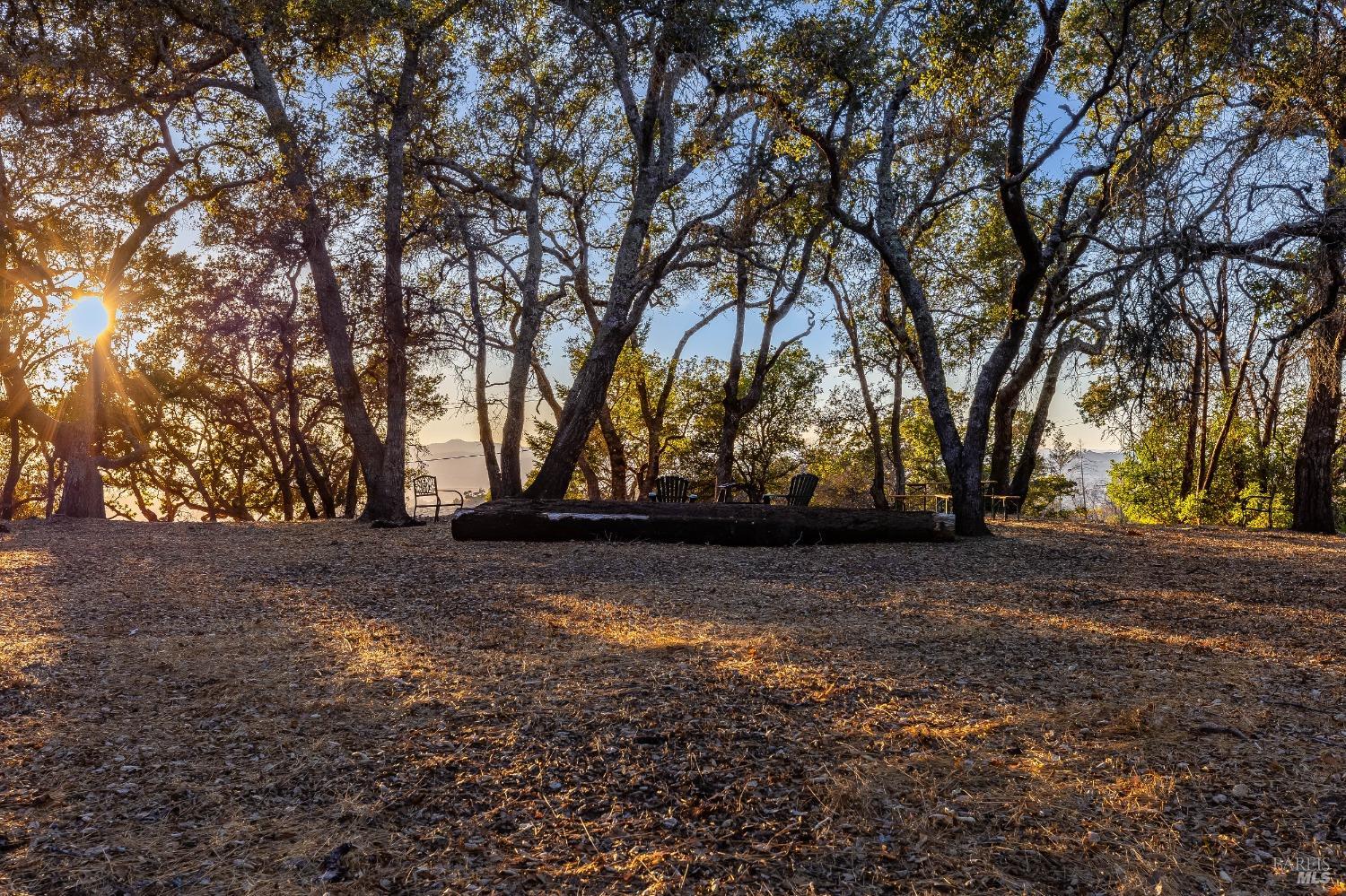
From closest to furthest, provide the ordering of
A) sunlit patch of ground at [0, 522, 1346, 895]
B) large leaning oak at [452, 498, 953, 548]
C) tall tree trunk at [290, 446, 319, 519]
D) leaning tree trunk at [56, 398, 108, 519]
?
sunlit patch of ground at [0, 522, 1346, 895] → large leaning oak at [452, 498, 953, 548] → leaning tree trunk at [56, 398, 108, 519] → tall tree trunk at [290, 446, 319, 519]

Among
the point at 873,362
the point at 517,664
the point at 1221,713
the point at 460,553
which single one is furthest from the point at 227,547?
the point at 873,362

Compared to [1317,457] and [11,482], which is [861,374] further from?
[11,482]

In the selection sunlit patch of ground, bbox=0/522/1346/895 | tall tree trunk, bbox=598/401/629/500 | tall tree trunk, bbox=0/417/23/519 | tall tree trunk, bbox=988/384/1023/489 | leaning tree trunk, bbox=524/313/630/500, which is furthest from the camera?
tall tree trunk, bbox=598/401/629/500

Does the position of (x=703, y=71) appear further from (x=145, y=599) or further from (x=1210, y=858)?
(x=1210, y=858)

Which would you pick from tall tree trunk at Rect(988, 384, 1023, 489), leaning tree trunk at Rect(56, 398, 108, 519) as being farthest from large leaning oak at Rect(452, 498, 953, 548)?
leaning tree trunk at Rect(56, 398, 108, 519)

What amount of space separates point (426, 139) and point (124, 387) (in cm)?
1033

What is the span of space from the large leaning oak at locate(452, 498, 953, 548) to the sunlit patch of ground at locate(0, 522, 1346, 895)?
3132 mm

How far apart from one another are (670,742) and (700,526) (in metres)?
6.37

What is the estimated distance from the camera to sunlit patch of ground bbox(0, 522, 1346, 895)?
2.51 metres

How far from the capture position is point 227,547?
31.4 ft

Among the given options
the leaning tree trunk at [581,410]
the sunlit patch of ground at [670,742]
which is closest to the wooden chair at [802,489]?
the leaning tree trunk at [581,410]

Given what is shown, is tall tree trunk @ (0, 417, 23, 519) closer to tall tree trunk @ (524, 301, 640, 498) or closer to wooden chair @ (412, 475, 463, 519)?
wooden chair @ (412, 475, 463, 519)

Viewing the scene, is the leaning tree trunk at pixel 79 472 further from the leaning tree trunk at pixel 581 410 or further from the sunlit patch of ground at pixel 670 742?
the sunlit patch of ground at pixel 670 742

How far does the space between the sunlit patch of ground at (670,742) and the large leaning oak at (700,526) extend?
123 inches
